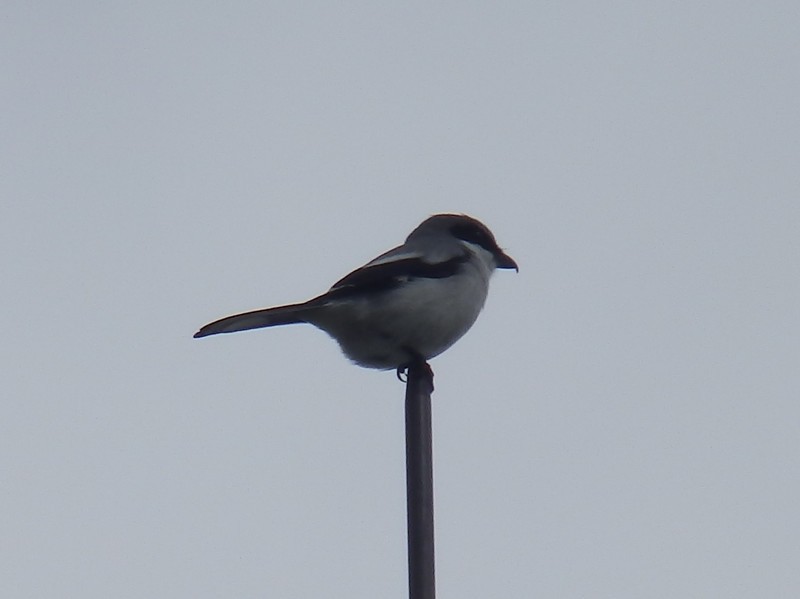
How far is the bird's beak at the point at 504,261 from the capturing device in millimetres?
6172

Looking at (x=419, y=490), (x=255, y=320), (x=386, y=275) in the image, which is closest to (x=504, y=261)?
(x=386, y=275)

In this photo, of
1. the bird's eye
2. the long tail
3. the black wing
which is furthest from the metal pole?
the bird's eye

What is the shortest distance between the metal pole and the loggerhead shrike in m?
1.98

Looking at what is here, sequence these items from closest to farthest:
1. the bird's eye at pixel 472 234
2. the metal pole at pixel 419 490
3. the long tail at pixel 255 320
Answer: the metal pole at pixel 419 490 < the long tail at pixel 255 320 < the bird's eye at pixel 472 234

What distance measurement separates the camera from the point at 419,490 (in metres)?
2.82

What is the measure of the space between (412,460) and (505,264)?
135 inches

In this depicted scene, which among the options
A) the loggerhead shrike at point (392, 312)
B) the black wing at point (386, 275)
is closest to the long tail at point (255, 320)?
the loggerhead shrike at point (392, 312)

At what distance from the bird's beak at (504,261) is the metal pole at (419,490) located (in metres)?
3.01

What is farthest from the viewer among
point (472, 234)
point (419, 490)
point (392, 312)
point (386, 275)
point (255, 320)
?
point (472, 234)

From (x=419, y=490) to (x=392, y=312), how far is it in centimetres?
240

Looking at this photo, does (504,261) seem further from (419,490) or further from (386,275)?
(419,490)

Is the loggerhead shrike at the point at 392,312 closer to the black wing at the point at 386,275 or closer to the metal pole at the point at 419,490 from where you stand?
the black wing at the point at 386,275

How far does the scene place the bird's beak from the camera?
6172 mm

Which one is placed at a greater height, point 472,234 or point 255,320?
point 472,234
